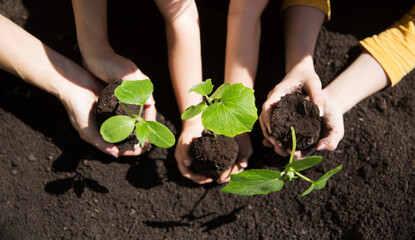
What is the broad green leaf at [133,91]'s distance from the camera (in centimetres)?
91

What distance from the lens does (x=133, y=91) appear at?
36.2 inches

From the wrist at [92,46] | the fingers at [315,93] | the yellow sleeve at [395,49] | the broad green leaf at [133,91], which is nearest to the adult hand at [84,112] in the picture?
the wrist at [92,46]

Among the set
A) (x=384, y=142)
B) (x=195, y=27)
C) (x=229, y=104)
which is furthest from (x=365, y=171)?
(x=195, y=27)

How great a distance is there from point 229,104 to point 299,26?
2.09 feet

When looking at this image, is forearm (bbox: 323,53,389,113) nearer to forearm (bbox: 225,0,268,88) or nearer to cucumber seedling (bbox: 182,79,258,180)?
forearm (bbox: 225,0,268,88)

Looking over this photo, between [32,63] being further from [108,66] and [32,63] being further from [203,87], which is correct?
[203,87]

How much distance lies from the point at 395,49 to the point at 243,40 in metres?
0.62

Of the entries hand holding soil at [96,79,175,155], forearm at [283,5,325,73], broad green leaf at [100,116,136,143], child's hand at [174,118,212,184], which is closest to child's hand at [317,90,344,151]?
forearm at [283,5,325,73]

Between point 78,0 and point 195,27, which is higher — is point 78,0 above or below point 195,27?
above

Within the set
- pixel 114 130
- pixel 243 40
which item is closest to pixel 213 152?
pixel 114 130

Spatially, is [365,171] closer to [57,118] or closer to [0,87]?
[57,118]

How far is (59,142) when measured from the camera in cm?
135

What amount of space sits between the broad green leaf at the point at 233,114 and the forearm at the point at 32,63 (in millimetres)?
614

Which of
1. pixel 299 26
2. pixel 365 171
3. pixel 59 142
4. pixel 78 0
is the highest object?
pixel 78 0
